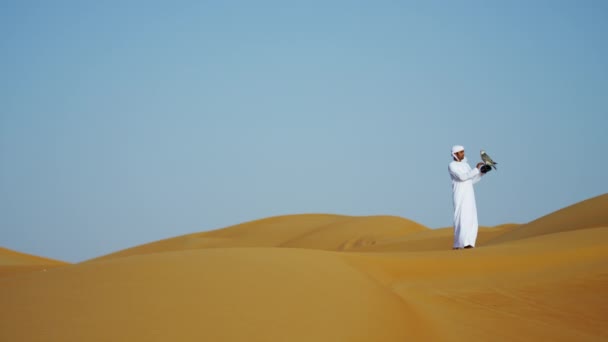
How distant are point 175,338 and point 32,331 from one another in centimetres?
98

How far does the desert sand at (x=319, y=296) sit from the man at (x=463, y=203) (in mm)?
2655

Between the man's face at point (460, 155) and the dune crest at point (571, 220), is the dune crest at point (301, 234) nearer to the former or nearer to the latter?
the dune crest at point (571, 220)

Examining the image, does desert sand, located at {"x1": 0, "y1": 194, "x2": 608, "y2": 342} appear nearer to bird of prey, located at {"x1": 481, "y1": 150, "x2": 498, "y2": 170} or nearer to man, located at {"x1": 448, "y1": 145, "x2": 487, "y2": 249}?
bird of prey, located at {"x1": 481, "y1": 150, "x2": 498, "y2": 170}

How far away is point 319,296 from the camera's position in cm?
611

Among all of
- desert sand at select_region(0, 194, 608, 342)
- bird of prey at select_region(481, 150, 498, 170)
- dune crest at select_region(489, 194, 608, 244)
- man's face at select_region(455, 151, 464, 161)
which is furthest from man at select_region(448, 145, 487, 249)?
dune crest at select_region(489, 194, 608, 244)

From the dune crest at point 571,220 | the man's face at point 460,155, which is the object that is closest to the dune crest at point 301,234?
the dune crest at point 571,220

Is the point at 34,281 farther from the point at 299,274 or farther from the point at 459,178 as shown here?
the point at 459,178

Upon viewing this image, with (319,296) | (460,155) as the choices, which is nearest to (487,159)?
(460,155)

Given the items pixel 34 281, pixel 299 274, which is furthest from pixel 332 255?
pixel 34 281

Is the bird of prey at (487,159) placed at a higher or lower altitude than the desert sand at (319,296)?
higher

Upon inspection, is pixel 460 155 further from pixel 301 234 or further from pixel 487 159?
pixel 301 234

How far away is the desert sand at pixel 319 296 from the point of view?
5160 mm

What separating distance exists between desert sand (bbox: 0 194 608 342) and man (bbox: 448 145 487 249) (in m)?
2.65

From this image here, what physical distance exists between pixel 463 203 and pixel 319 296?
6874 millimetres
